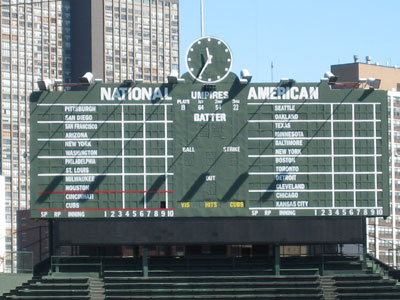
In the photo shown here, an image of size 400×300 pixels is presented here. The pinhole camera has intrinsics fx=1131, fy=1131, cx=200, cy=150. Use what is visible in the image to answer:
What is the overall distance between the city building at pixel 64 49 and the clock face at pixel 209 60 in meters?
131

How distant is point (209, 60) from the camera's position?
4581 cm

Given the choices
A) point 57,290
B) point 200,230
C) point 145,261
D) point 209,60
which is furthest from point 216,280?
point 209,60

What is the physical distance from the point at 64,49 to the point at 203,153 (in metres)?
144

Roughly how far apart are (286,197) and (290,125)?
2.94 m

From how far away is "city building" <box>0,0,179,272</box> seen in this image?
177125 millimetres

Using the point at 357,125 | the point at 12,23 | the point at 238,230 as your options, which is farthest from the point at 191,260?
the point at 12,23

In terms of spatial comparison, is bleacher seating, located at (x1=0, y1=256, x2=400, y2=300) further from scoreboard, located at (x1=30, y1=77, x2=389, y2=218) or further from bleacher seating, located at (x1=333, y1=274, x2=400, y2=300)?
scoreboard, located at (x1=30, y1=77, x2=389, y2=218)

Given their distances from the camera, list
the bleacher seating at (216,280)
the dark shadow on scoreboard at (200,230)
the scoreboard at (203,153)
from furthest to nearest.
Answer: the bleacher seating at (216,280)
the dark shadow on scoreboard at (200,230)
the scoreboard at (203,153)

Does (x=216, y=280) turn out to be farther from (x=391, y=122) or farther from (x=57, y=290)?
(x=391, y=122)

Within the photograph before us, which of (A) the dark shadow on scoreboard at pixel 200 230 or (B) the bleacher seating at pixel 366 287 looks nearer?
(A) the dark shadow on scoreboard at pixel 200 230

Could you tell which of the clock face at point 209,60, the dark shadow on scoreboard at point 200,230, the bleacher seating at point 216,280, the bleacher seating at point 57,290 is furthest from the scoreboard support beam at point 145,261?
the clock face at point 209,60

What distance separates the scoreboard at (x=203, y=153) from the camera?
4581 centimetres

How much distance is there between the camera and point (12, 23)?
17775cm

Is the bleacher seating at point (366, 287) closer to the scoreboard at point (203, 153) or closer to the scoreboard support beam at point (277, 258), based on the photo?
the scoreboard support beam at point (277, 258)
